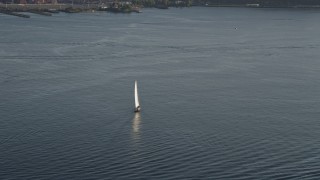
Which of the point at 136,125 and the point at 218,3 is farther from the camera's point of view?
the point at 218,3

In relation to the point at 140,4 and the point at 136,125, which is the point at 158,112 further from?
the point at 140,4

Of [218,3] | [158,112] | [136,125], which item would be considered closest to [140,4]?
[218,3]

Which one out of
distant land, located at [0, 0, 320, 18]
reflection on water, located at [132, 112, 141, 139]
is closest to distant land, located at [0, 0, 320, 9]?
distant land, located at [0, 0, 320, 18]

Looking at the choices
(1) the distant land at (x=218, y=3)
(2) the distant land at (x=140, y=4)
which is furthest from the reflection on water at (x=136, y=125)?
(1) the distant land at (x=218, y=3)

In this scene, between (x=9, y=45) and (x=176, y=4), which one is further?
(x=176, y=4)

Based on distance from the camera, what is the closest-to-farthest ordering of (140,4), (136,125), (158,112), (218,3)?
(136,125)
(158,112)
(140,4)
(218,3)

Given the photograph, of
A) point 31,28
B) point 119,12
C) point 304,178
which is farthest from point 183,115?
point 119,12

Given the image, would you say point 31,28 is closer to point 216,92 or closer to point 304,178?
point 216,92

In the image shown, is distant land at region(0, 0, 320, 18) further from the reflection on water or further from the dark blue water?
the reflection on water
